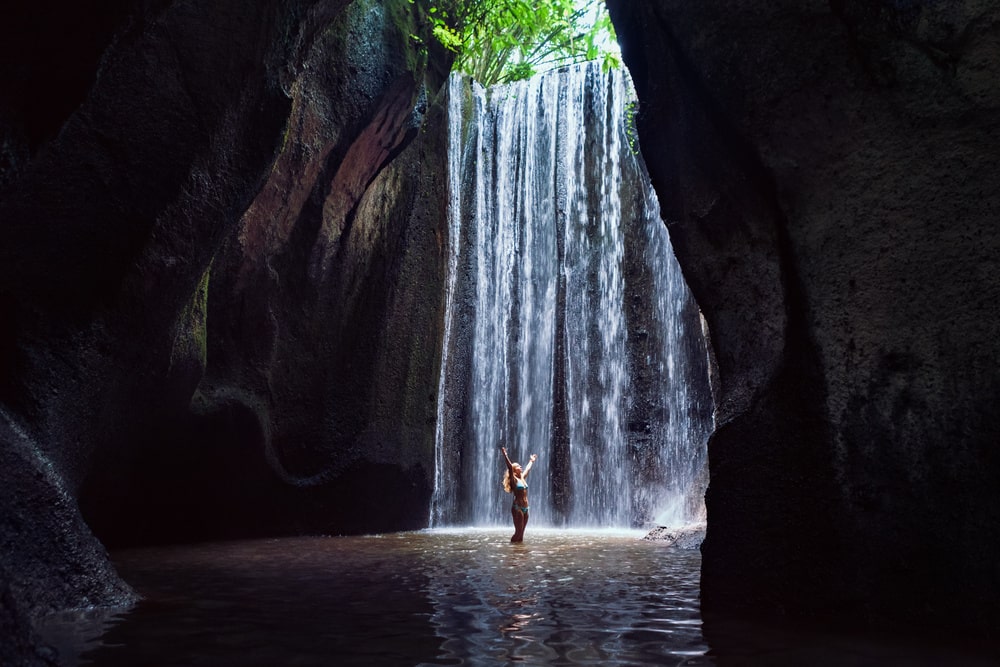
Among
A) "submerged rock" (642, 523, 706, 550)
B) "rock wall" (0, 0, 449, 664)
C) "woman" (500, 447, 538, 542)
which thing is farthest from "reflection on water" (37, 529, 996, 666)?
"woman" (500, 447, 538, 542)

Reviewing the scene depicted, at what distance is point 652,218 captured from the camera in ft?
52.8

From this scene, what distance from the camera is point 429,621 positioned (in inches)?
154

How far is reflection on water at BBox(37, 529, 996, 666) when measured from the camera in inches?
125

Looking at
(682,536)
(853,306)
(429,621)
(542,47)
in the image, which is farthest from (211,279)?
(542,47)

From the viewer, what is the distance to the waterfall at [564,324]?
578 inches

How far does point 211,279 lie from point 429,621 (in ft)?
21.6

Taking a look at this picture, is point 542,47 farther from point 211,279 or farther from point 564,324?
point 211,279

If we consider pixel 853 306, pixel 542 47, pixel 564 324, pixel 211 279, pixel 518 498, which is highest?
pixel 542 47

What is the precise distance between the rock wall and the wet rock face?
3.49 metres

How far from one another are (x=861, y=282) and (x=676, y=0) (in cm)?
230

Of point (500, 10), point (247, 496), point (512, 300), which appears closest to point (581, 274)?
point (512, 300)

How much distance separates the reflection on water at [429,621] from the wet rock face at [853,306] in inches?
21.7

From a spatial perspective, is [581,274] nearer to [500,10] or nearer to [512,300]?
[512,300]

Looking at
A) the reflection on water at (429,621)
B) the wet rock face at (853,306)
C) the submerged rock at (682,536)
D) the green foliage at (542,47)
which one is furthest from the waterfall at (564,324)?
the wet rock face at (853,306)
